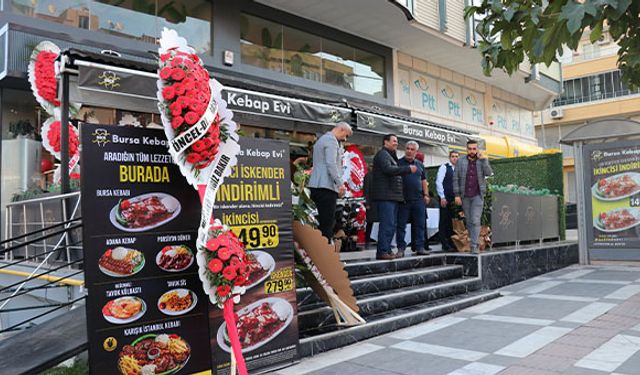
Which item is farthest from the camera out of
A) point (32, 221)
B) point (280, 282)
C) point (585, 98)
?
point (585, 98)

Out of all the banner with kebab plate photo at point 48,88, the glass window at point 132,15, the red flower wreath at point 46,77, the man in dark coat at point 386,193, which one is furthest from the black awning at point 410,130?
the red flower wreath at point 46,77

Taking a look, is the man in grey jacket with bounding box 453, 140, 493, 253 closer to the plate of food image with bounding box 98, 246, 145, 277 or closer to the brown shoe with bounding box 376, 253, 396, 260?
the brown shoe with bounding box 376, 253, 396, 260

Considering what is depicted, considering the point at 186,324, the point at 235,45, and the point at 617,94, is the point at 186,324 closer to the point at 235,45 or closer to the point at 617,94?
the point at 235,45

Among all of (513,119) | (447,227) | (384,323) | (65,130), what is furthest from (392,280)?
(513,119)

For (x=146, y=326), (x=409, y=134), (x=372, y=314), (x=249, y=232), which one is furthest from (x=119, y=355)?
(x=409, y=134)

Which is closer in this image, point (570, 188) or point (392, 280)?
point (392, 280)

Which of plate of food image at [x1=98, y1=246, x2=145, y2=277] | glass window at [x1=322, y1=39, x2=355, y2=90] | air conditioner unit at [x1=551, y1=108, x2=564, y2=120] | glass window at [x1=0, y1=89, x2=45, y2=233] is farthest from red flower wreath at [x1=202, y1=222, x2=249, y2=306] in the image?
air conditioner unit at [x1=551, y1=108, x2=564, y2=120]

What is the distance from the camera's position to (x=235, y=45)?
1028cm

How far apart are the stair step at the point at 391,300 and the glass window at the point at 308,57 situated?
6.16 meters

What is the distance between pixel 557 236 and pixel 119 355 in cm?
1069

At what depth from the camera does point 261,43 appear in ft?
35.6

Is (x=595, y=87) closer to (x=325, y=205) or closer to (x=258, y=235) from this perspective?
(x=325, y=205)

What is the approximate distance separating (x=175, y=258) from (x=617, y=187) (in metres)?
9.25

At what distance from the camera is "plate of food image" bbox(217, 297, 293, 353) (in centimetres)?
423
